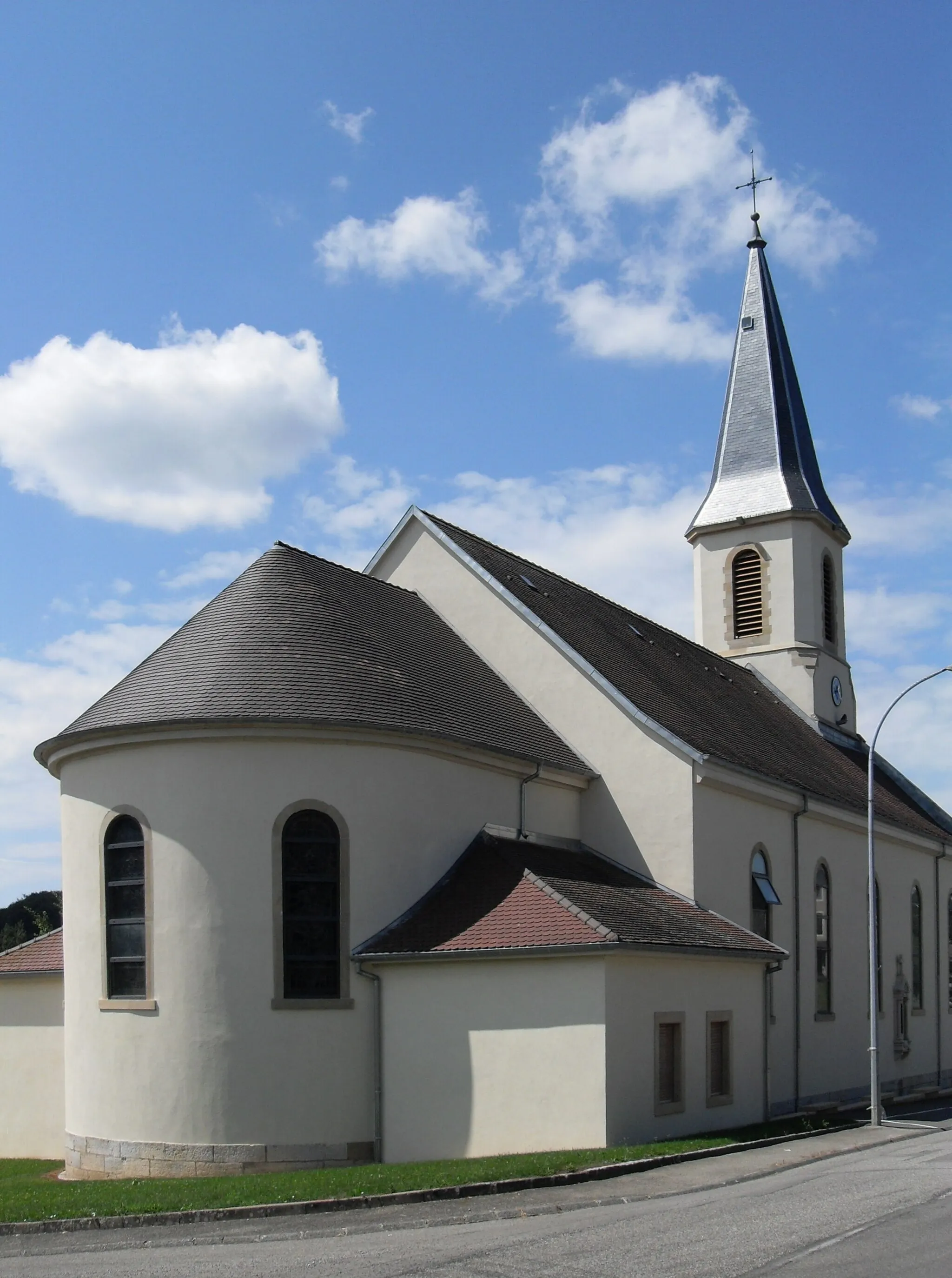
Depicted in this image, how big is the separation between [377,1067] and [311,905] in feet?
8.64

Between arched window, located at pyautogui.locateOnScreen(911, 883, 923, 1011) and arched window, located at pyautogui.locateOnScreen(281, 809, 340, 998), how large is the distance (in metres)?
21.2

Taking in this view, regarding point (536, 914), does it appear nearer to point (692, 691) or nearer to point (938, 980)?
point (692, 691)

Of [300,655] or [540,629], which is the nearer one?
[300,655]

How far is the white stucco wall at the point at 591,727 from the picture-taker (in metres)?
26.2

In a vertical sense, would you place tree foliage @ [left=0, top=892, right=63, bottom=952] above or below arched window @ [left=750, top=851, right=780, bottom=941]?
below

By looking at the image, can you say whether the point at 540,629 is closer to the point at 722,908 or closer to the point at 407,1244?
the point at 722,908

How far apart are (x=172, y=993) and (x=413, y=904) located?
13.2 feet

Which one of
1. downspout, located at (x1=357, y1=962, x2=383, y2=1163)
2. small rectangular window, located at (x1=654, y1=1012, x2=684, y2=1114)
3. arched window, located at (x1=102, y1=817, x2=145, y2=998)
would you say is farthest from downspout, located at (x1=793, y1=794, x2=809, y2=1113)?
arched window, located at (x1=102, y1=817, x2=145, y2=998)

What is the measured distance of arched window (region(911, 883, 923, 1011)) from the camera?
3781cm

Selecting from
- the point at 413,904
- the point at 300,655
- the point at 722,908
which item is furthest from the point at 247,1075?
the point at 722,908

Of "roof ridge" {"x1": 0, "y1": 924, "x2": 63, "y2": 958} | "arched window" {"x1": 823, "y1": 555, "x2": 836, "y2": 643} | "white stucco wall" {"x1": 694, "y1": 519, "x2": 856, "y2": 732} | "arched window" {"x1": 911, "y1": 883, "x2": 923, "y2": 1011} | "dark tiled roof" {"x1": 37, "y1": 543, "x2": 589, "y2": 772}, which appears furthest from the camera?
"arched window" {"x1": 823, "y1": 555, "x2": 836, "y2": 643}

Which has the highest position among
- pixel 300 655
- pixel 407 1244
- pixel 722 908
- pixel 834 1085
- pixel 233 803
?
pixel 300 655

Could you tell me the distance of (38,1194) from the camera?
17219 millimetres

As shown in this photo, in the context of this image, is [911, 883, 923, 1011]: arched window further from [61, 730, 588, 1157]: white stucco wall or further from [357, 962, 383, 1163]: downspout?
[357, 962, 383, 1163]: downspout
